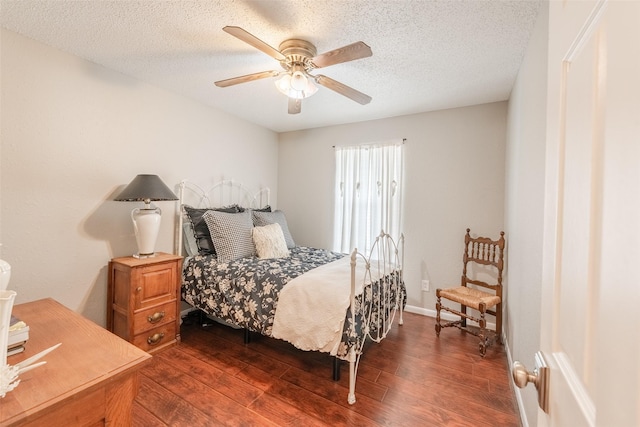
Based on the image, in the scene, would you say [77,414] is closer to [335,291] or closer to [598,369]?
[598,369]

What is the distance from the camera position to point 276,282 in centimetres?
220

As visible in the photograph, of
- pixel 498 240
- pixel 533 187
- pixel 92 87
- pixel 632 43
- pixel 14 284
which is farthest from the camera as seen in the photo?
pixel 498 240

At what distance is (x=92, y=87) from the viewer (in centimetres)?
230

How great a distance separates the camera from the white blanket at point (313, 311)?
1867 millimetres

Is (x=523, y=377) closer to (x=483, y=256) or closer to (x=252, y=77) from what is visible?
(x=252, y=77)

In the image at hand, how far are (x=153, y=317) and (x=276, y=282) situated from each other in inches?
42.5

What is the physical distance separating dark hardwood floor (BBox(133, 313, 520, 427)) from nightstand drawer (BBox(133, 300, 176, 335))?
0.26 meters

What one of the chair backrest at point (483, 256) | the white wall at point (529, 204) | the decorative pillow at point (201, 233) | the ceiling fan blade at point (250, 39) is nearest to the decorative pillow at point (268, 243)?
the decorative pillow at point (201, 233)

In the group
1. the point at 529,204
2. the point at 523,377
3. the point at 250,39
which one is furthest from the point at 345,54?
the point at 523,377

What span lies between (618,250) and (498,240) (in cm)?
287

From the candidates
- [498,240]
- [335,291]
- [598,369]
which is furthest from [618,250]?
[498,240]

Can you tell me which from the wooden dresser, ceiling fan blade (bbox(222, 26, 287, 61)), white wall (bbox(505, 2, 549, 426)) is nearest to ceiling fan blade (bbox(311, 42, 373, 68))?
ceiling fan blade (bbox(222, 26, 287, 61))

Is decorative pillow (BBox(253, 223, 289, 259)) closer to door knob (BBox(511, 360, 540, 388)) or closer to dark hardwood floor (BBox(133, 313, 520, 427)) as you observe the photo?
dark hardwood floor (BBox(133, 313, 520, 427))

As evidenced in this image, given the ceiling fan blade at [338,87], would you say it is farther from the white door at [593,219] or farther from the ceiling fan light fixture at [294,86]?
the white door at [593,219]
